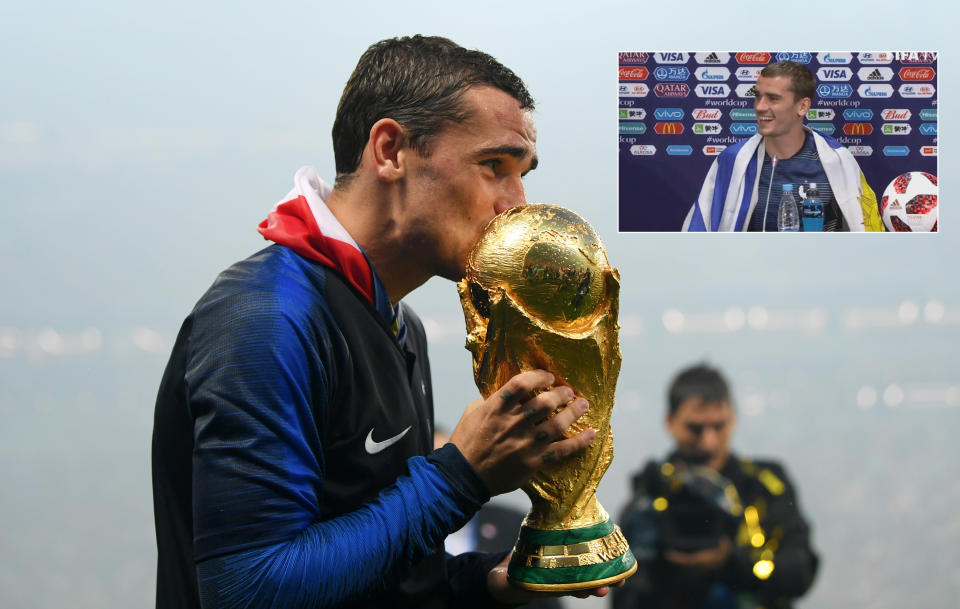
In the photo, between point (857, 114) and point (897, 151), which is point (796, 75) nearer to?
point (857, 114)

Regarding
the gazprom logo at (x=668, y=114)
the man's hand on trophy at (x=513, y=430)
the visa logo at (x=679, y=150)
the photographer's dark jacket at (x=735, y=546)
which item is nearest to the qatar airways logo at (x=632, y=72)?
the gazprom logo at (x=668, y=114)

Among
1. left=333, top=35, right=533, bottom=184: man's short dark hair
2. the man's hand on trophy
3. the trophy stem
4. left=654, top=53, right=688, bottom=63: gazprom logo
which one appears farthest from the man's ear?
left=654, top=53, right=688, bottom=63: gazprom logo

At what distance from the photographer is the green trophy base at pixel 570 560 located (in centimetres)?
100

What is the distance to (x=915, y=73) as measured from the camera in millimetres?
2211

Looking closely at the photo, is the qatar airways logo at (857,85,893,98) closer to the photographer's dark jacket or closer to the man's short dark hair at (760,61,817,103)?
the man's short dark hair at (760,61,817,103)

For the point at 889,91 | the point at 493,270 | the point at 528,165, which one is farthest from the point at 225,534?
the point at 889,91

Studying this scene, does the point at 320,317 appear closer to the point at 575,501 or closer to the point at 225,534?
the point at 225,534

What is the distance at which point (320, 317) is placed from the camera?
0.92 m

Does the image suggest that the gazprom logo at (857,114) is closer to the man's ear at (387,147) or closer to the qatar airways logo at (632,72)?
the qatar airways logo at (632,72)

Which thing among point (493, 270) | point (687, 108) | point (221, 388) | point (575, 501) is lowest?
point (575, 501)

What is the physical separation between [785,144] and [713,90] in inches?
10.3

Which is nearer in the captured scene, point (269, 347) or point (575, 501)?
point (269, 347)

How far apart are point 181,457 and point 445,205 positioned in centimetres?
48

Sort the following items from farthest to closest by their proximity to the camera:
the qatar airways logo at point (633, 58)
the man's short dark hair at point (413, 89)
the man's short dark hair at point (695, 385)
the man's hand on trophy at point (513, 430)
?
the man's short dark hair at point (695, 385), the qatar airways logo at point (633, 58), the man's short dark hair at point (413, 89), the man's hand on trophy at point (513, 430)
